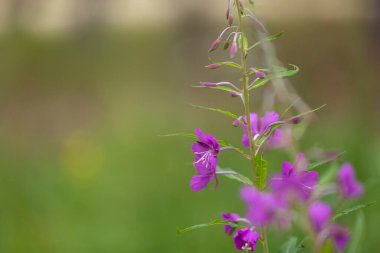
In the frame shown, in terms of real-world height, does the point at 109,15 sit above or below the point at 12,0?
below

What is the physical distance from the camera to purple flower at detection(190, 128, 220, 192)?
1032 millimetres

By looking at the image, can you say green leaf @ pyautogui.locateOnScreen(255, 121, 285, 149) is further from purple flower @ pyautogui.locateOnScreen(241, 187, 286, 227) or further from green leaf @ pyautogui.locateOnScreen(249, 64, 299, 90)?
purple flower @ pyautogui.locateOnScreen(241, 187, 286, 227)

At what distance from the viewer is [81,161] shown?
3.75 metres

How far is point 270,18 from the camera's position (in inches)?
267

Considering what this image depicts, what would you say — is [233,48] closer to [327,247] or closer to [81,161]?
[327,247]

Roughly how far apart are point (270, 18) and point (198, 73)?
42.4 inches

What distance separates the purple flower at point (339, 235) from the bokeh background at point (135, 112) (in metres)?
1.00

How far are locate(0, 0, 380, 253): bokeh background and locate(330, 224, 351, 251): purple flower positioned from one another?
1005 millimetres

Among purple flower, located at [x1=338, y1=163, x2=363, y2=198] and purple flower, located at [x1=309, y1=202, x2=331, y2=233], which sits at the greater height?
purple flower, located at [x1=309, y1=202, x2=331, y2=233]

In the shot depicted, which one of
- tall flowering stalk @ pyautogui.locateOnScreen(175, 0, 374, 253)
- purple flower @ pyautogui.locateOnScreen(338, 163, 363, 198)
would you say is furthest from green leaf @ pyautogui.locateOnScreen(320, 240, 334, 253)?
purple flower @ pyautogui.locateOnScreen(338, 163, 363, 198)

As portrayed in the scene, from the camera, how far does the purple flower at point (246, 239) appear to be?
0.95 meters

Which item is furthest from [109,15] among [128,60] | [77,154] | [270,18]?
[77,154]

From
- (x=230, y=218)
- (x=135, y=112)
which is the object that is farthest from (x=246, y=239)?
(x=135, y=112)

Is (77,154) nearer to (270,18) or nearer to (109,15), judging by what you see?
(109,15)
